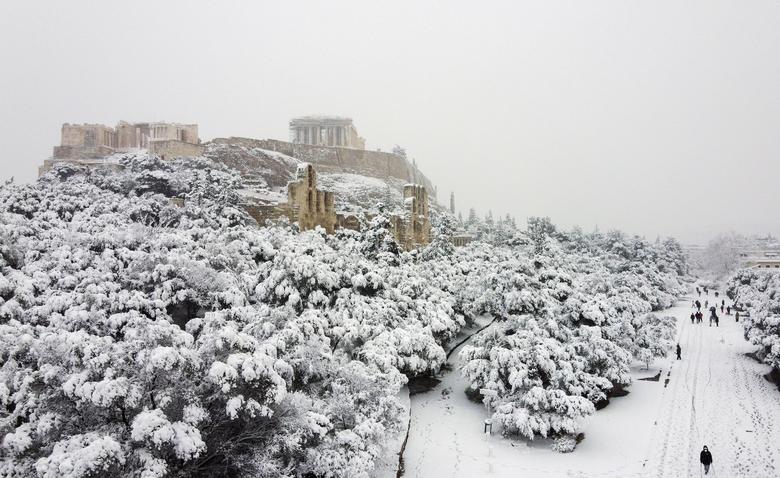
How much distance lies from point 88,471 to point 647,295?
34.2m

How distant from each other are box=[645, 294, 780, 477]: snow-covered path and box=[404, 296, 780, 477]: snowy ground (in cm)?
3

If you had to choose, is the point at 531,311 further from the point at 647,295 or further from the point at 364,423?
the point at 647,295

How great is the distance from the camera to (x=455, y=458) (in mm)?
14000

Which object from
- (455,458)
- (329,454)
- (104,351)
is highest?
(104,351)

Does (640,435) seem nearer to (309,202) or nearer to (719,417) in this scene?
(719,417)

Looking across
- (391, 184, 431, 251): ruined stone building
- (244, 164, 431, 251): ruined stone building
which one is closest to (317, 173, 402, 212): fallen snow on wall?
(391, 184, 431, 251): ruined stone building

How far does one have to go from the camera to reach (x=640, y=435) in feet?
51.4

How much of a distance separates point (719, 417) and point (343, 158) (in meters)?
54.5

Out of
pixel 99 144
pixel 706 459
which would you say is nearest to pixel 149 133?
pixel 99 144

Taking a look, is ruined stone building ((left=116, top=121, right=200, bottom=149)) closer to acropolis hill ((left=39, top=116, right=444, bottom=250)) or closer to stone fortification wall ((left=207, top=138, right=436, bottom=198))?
acropolis hill ((left=39, top=116, right=444, bottom=250))

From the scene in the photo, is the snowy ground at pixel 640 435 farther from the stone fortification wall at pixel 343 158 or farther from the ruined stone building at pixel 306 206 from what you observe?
the stone fortification wall at pixel 343 158

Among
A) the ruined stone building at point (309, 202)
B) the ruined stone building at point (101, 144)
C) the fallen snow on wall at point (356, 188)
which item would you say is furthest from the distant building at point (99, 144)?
the ruined stone building at point (309, 202)

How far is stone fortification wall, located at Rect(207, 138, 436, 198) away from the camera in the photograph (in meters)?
58.2

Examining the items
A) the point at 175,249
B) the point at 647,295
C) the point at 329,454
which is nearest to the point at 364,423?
the point at 329,454
